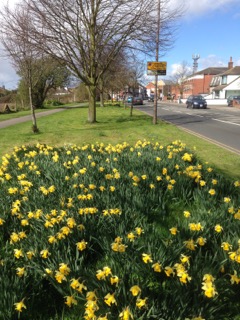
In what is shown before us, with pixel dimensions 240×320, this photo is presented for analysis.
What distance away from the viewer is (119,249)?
234 cm

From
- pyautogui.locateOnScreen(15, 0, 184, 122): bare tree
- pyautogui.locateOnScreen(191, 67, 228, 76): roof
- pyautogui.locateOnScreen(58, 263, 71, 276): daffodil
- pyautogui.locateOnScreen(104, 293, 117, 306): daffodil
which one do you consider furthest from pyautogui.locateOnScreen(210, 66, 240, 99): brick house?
pyautogui.locateOnScreen(104, 293, 117, 306): daffodil

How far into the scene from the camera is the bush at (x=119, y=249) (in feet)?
6.57

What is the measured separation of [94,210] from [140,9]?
44.2 ft

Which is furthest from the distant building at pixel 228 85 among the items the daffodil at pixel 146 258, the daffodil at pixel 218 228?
the daffodil at pixel 146 258

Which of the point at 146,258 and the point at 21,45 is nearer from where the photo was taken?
the point at 146,258

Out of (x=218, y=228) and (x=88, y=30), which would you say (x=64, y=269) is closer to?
(x=218, y=228)

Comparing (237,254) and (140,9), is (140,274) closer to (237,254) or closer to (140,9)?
(237,254)

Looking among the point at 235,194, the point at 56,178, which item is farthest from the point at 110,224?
the point at 235,194

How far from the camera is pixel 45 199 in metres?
3.65

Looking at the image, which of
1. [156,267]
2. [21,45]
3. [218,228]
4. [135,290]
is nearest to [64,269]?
[135,290]

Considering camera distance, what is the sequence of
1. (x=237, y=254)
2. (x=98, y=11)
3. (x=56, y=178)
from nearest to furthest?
(x=237, y=254), (x=56, y=178), (x=98, y=11)

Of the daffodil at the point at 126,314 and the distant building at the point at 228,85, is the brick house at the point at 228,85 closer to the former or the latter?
the distant building at the point at 228,85

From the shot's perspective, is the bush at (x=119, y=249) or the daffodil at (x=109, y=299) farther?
the bush at (x=119, y=249)

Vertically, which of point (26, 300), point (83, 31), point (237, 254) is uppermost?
point (83, 31)
